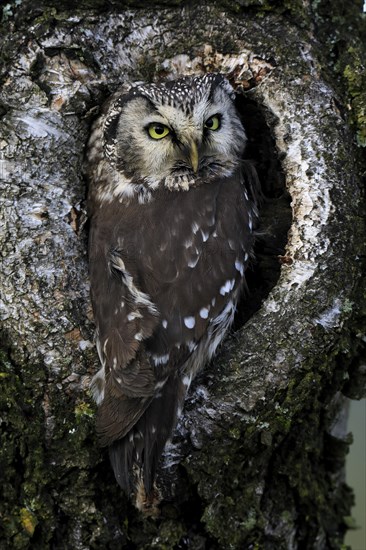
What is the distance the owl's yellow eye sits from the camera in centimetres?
279

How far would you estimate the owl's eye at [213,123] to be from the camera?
283 cm

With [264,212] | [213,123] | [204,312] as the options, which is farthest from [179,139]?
[204,312]

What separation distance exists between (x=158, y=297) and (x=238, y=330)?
1.10 feet

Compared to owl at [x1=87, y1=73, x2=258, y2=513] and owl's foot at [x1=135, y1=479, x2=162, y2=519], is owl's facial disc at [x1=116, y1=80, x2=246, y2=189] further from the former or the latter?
owl's foot at [x1=135, y1=479, x2=162, y2=519]

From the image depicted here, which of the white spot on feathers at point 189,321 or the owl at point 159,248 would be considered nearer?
the owl at point 159,248

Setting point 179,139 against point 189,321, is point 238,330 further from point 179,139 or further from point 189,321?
point 179,139

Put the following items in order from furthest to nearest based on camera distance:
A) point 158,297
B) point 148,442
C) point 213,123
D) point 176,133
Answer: point 213,123, point 176,133, point 158,297, point 148,442

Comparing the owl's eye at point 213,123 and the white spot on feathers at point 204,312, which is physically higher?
the owl's eye at point 213,123

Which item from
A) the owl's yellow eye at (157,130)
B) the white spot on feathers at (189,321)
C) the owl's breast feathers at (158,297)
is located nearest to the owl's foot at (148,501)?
the owl's breast feathers at (158,297)

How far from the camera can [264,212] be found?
304cm

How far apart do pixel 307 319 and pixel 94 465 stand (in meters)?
0.91

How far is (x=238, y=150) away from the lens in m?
3.01

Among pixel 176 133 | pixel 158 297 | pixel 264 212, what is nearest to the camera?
pixel 158 297

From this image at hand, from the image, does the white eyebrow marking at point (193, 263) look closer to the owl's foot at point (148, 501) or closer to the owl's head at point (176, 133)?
the owl's head at point (176, 133)
